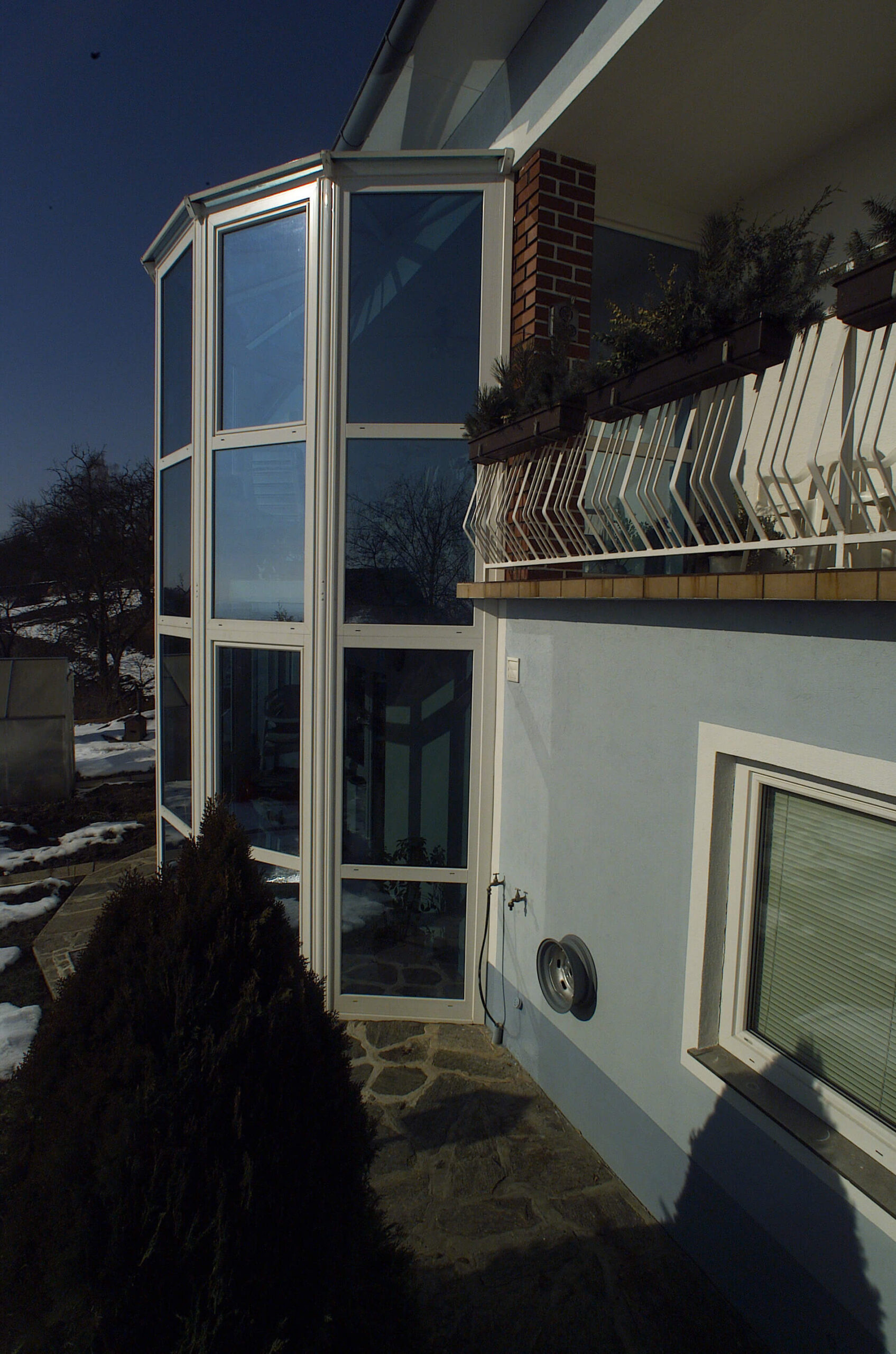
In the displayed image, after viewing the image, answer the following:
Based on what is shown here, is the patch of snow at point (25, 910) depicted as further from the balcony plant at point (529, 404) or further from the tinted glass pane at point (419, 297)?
the balcony plant at point (529, 404)

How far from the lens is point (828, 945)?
92.8 inches

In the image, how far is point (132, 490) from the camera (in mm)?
18188

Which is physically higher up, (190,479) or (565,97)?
(565,97)

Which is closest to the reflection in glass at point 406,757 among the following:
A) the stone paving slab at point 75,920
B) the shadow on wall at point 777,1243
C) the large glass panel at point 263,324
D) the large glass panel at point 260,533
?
the large glass panel at point 260,533

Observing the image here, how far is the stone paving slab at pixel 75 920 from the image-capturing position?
5.45 meters

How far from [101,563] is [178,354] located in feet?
45.5

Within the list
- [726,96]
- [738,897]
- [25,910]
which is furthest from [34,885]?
[726,96]

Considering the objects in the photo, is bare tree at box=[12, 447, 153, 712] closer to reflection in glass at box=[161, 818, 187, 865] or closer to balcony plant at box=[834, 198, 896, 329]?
reflection in glass at box=[161, 818, 187, 865]

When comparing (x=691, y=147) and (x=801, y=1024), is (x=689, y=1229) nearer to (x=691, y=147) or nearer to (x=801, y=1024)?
(x=801, y=1024)

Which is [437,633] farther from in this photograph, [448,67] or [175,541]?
[448,67]

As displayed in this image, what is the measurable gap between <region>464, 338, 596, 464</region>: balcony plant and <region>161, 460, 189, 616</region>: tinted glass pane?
245 cm

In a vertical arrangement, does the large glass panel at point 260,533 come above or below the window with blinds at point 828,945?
above

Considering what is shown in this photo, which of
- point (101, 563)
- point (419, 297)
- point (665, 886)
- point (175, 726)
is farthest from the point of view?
point (101, 563)

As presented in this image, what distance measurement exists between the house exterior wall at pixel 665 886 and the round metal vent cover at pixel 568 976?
60 millimetres
